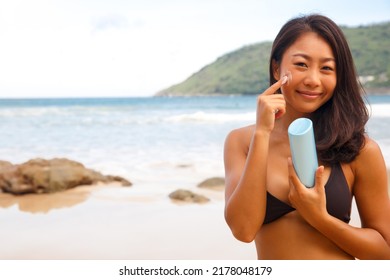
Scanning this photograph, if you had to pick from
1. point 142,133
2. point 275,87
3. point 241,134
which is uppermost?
point 275,87

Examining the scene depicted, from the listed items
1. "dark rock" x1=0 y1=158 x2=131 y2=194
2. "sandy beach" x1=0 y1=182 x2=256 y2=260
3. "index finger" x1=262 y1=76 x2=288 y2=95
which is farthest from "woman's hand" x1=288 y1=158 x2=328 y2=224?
"dark rock" x1=0 y1=158 x2=131 y2=194

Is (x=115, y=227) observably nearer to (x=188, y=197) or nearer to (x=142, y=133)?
(x=188, y=197)

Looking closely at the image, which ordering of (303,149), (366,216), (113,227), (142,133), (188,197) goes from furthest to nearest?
(142,133) < (188,197) < (113,227) < (366,216) < (303,149)

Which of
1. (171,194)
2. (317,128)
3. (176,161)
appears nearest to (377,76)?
(176,161)

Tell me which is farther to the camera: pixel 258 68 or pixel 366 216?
pixel 258 68

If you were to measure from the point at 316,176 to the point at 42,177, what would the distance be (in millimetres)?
2596

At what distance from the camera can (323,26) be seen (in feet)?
2.98

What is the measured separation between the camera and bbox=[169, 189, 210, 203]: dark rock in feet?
10.2

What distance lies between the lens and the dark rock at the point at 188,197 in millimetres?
3100

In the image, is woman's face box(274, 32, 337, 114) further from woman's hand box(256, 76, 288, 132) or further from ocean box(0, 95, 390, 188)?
ocean box(0, 95, 390, 188)

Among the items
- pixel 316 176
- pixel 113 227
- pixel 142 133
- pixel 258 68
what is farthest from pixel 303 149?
pixel 258 68

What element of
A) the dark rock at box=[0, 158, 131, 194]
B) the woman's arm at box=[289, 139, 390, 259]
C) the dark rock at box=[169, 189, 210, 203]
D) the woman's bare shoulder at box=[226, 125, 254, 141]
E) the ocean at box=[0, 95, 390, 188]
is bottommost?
the ocean at box=[0, 95, 390, 188]

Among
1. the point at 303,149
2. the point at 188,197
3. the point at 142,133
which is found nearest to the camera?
the point at 303,149

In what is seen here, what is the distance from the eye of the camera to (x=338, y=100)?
0.95 meters
